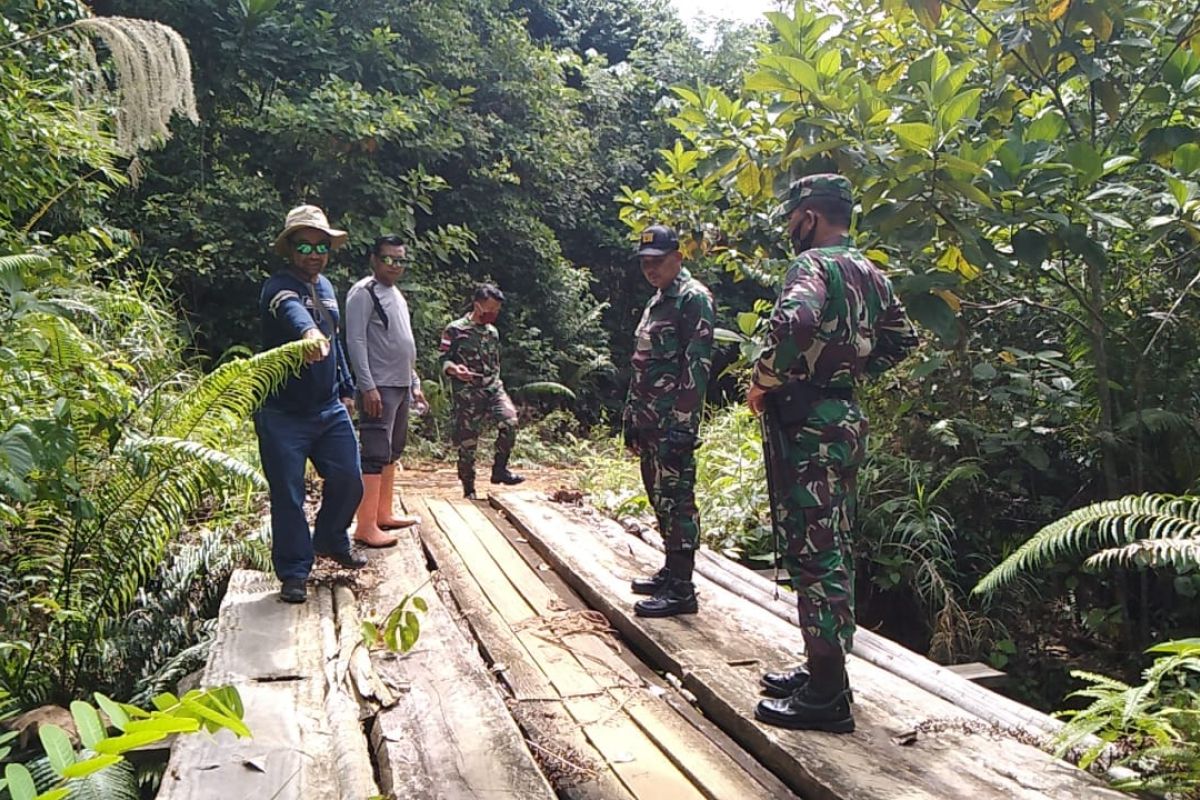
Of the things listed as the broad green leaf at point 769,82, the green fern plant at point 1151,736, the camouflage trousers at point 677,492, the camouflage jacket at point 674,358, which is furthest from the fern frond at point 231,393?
the green fern plant at point 1151,736

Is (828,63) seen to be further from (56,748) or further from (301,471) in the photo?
(56,748)

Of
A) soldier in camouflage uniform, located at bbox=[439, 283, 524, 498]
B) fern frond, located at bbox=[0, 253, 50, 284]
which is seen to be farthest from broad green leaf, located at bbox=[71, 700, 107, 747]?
soldier in camouflage uniform, located at bbox=[439, 283, 524, 498]

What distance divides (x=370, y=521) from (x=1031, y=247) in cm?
410

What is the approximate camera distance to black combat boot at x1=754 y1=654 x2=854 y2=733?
115 inches

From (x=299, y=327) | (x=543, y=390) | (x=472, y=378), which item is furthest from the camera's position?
(x=543, y=390)

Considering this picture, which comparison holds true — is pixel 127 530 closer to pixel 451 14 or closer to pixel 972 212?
pixel 972 212

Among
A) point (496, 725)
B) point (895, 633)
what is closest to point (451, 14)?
point (895, 633)

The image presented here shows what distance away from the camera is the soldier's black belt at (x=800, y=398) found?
3.00 metres

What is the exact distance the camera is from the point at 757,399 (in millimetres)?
3090

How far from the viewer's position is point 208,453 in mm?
3973

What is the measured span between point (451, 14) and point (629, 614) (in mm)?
10688

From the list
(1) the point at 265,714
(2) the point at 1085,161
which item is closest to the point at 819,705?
(1) the point at 265,714

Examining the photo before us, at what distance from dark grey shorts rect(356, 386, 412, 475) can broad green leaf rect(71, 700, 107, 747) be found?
4.07 m

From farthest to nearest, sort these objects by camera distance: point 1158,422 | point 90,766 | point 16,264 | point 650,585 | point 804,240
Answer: point 1158,422, point 16,264, point 650,585, point 804,240, point 90,766
